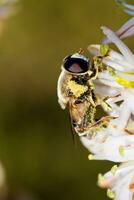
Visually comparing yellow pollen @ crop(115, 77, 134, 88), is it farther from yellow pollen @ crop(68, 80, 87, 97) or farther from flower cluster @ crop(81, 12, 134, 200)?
yellow pollen @ crop(68, 80, 87, 97)

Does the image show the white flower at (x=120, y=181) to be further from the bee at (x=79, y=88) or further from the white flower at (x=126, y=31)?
the white flower at (x=126, y=31)

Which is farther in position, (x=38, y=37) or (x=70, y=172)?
(x=38, y=37)

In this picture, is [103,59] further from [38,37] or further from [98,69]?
[38,37]

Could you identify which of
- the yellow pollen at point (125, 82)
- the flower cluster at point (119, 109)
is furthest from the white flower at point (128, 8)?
the yellow pollen at point (125, 82)

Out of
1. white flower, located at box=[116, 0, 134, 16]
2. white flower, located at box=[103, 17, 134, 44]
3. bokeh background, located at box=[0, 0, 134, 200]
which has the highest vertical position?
white flower, located at box=[116, 0, 134, 16]

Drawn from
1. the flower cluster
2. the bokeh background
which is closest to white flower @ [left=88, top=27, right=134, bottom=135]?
the flower cluster

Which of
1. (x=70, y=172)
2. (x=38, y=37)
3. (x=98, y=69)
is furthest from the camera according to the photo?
(x=38, y=37)

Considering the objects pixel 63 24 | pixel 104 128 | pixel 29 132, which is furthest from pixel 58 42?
pixel 104 128
